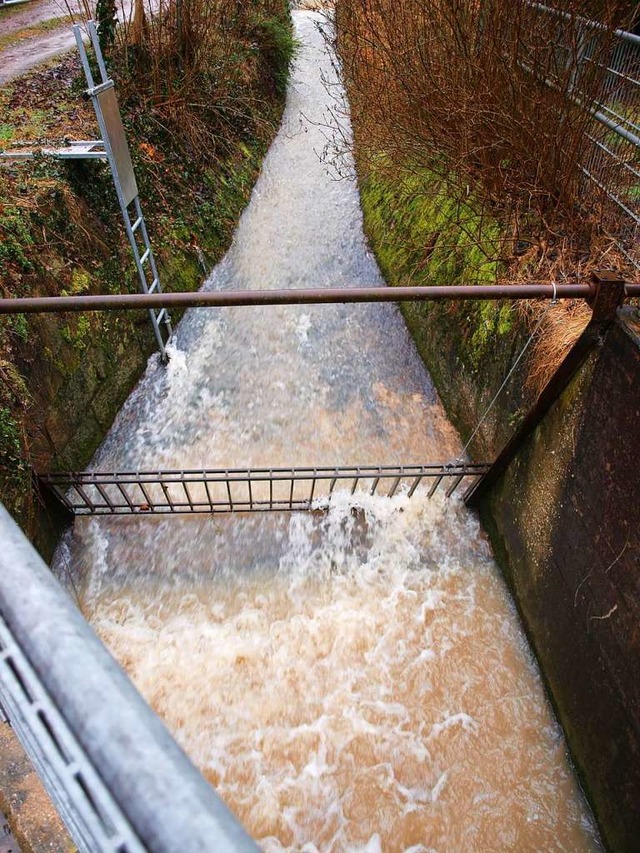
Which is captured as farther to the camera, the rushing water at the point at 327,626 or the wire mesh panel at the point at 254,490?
the wire mesh panel at the point at 254,490

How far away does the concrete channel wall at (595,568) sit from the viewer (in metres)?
2.89

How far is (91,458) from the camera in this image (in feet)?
16.2

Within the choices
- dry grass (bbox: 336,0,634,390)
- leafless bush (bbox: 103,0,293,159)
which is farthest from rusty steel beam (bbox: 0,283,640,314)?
leafless bush (bbox: 103,0,293,159)

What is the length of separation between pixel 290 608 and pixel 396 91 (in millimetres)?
6150

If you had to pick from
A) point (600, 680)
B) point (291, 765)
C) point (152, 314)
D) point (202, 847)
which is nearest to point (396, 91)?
point (152, 314)

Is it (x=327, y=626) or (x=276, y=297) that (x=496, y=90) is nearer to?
(x=276, y=297)

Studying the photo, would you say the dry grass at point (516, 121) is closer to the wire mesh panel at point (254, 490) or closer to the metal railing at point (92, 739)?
the wire mesh panel at point (254, 490)

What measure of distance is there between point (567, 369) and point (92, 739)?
11.2 feet

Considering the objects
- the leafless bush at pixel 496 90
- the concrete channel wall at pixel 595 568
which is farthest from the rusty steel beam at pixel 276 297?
the leafless bush at pixel 496 90

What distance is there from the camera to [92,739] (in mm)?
586

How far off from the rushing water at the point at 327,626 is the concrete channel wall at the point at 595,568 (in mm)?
324

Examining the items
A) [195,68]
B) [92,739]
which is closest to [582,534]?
[92,739]

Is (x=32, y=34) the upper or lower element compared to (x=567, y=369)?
upper

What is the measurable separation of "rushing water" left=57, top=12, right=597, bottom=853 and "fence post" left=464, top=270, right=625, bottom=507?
0.51m
